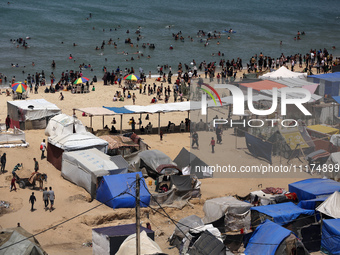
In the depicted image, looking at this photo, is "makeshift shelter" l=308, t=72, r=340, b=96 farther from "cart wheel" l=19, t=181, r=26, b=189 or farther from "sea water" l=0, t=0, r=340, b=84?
"sea water" l=0, t=0, r=340, b=84

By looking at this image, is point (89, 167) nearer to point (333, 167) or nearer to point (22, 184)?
point (22, 184)

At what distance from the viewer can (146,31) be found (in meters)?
75.8

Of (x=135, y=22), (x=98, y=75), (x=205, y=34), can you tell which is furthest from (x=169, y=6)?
(x=98, y=75)

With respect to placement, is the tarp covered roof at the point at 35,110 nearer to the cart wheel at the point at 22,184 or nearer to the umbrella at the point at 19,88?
the umbrella at the point at 19,88

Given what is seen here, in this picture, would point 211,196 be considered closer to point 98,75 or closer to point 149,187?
point 149,187

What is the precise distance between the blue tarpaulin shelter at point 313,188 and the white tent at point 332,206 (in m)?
1.33

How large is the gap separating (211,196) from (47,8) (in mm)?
75115

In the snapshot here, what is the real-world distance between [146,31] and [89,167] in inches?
2200

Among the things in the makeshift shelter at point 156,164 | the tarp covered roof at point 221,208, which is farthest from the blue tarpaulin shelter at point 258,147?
the tarp covered roof at point 221,208

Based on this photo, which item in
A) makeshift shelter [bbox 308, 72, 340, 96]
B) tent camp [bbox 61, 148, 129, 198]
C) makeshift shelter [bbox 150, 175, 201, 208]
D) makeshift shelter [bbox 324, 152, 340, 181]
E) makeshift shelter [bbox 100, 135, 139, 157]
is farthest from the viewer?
Result: makeshift shelter [bbox 308, 72, 340, 96]

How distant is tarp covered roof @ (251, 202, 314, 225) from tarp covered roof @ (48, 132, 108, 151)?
27.9 ft

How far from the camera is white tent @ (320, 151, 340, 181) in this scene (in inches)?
901

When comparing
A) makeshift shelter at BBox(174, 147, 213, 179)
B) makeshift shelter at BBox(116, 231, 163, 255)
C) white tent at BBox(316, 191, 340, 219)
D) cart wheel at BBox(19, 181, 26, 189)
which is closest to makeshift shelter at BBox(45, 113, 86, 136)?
cart wheel at BBox(19, 181, 26, 189)

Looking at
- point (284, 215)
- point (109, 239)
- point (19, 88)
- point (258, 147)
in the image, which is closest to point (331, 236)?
point (284, 215)
